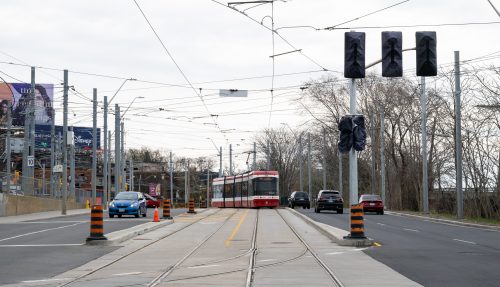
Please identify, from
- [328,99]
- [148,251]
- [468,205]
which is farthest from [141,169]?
[148,251]

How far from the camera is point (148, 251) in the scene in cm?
1942

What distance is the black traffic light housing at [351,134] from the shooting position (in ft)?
69.3

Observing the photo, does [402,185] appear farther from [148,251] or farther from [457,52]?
[148,251]

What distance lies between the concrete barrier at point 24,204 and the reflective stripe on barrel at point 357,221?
26943 mm

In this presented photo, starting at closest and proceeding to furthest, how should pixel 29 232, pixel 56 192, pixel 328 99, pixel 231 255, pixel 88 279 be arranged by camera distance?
pixel 88 279 → pixel 231 255 → pixel 29 232 → pixel 56 192 → pixel 328 99

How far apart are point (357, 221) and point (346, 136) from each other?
2544 millimetres

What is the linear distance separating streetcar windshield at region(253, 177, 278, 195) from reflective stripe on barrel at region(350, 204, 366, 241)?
37.1 meters

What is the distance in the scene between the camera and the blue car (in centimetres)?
3950

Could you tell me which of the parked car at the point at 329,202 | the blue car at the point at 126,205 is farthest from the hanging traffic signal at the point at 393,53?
the parked car at the point at 329,202

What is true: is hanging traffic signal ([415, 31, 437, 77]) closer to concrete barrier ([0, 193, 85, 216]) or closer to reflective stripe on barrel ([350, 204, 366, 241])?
reflective stripe on barrel ([350, 204, 366, 241])

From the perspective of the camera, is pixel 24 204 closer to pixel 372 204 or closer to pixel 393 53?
pixel 372 204

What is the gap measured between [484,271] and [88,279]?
7.94 metres

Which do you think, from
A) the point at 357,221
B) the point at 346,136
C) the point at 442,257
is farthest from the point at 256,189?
the point at 442,257

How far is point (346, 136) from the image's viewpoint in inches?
837
